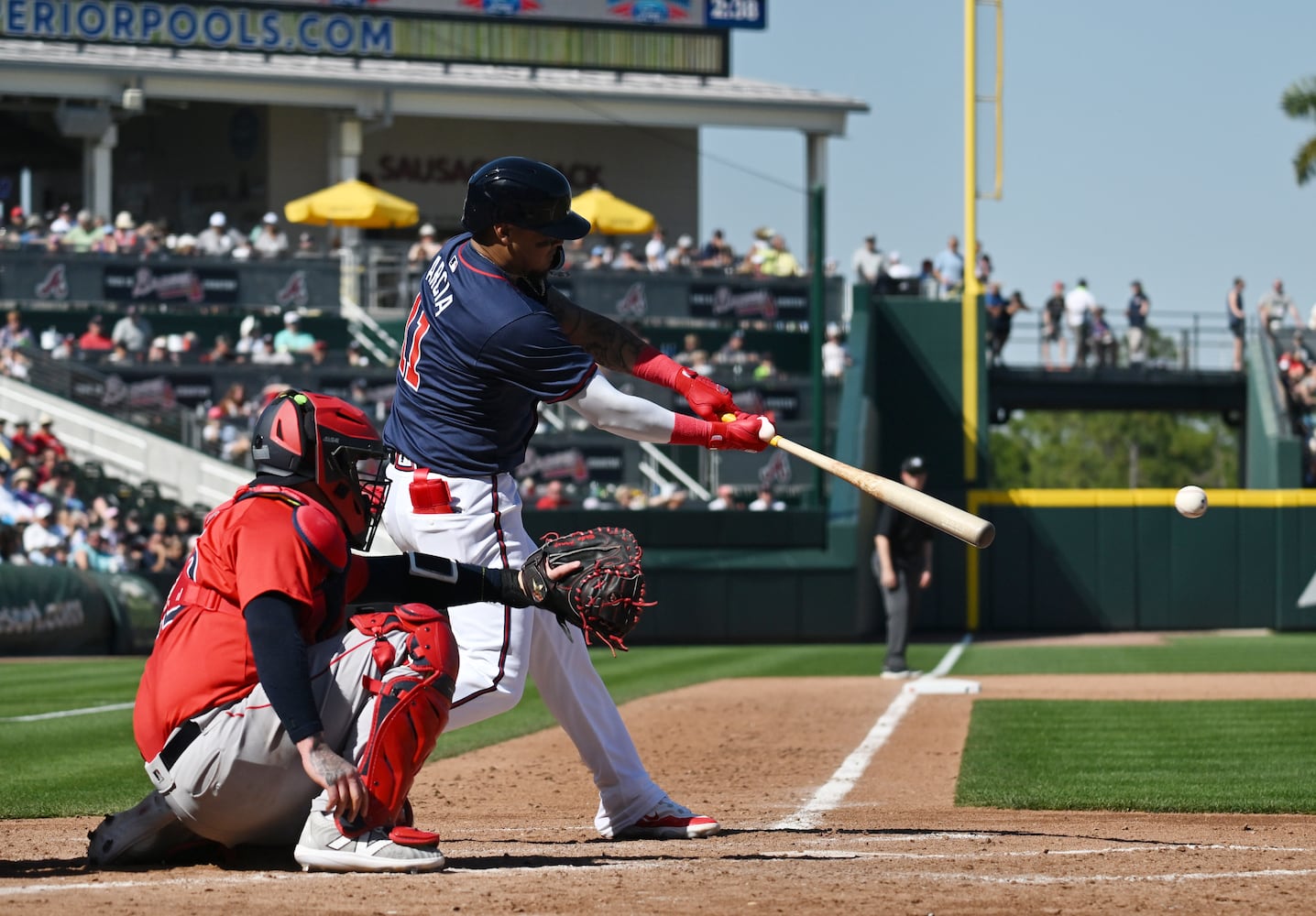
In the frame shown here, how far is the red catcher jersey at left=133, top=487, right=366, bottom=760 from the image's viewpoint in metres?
4.53

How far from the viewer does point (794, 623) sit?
2242 centimetres

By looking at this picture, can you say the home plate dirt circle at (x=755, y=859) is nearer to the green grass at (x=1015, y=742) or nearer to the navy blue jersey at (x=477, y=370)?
the green grass at (x=1015, y=742)

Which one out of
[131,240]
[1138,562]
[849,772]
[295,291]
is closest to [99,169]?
[131,240]

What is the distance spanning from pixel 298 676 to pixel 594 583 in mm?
893

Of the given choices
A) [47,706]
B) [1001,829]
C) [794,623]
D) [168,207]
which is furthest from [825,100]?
[1001,829]

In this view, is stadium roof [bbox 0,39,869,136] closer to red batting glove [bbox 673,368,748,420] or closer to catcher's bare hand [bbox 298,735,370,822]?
red batting glove [bbox 673,368,748,420]

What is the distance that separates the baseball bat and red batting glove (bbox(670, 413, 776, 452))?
5 cm

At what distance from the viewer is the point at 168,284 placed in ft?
85.8

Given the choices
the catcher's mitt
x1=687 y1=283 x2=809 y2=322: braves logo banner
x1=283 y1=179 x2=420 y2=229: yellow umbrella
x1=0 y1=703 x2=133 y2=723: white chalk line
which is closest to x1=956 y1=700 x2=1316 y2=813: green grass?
the catcher's mitt

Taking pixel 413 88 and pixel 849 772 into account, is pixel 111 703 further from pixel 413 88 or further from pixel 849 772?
pixel 413 88

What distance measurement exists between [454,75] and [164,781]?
30.6 metres

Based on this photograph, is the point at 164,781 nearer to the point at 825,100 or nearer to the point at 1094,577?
the point at 1094,577

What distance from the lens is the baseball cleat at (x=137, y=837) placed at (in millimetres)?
4863

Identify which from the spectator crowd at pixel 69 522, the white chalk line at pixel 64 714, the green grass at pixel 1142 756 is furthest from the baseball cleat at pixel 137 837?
the spectator crowd at pixel 69 522
